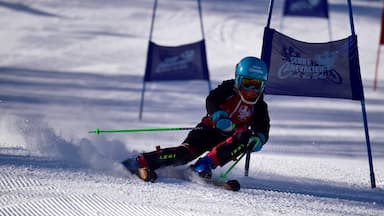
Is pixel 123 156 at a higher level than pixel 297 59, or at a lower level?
lower

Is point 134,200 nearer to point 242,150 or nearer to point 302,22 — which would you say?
point 242,150

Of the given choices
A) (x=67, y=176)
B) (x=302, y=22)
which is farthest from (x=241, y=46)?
(x=67, y=176)

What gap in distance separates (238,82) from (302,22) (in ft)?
55.2

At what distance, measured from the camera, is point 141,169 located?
5816mm

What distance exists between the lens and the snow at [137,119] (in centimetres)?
515

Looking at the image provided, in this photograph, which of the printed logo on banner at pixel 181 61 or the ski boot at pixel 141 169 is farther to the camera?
the printed logo on banner at pixel 181 61

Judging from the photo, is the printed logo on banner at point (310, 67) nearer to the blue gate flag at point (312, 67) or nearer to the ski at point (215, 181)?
the blue gate flag at point (312, 67)

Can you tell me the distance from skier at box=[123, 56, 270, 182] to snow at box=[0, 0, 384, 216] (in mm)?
195

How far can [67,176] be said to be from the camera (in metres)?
5.68

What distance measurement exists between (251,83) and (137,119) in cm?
480

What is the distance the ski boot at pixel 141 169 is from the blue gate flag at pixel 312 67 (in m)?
1.38

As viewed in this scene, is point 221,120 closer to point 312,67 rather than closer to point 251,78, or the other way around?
point 251,78

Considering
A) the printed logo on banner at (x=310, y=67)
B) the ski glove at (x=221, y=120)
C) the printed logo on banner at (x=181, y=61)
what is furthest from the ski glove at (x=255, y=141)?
the printed logo on banner at (x=181, y=61)

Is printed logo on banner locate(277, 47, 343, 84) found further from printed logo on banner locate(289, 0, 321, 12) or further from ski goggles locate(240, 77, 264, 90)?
printed logo on banner locate(289, 0, 321, 12)
